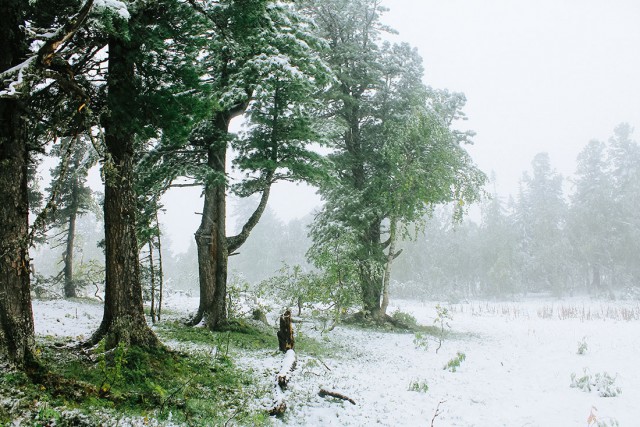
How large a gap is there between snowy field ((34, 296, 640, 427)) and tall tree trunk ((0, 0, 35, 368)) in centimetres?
307

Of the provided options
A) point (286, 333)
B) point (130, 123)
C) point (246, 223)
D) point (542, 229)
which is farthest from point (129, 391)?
point (542, 229)

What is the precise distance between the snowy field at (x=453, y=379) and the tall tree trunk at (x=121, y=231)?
7.73 feet

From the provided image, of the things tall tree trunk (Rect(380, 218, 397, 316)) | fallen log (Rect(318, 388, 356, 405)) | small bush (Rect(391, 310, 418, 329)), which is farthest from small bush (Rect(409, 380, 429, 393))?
small bush (Rect(391, 310, 418, 329))

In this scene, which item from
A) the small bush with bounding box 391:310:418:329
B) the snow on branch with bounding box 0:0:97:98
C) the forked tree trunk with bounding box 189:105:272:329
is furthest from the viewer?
the small bush with bounding box 391:310:418:329

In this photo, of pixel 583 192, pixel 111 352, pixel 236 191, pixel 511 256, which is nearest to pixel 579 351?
pixel 236 191

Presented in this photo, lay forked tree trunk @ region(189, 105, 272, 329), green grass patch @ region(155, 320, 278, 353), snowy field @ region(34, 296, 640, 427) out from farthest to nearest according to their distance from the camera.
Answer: forked tree trunk @ region(189, 105, 272, 329), green grass patch @ region(155, 320, 278, 353), snowy field @ region(34, 296, 640, 427)

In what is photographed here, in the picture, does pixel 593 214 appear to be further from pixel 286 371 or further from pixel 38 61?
pixel 38 61

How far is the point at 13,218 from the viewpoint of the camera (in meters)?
4.51

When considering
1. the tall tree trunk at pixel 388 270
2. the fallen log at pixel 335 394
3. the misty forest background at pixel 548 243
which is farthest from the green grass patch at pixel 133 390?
the misty forest background at pixel 548 243

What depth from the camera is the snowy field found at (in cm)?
612

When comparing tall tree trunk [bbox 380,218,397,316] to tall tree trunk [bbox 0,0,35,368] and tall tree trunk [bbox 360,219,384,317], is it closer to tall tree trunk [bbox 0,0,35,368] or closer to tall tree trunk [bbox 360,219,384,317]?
tall tree trunk [bbox 360,219,384,317]

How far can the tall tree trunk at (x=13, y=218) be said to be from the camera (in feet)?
14.4

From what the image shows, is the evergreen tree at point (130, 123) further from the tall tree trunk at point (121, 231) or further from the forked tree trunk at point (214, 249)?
the forked tree trunk at point (214, 249)

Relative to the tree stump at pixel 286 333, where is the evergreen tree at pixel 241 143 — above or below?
above
